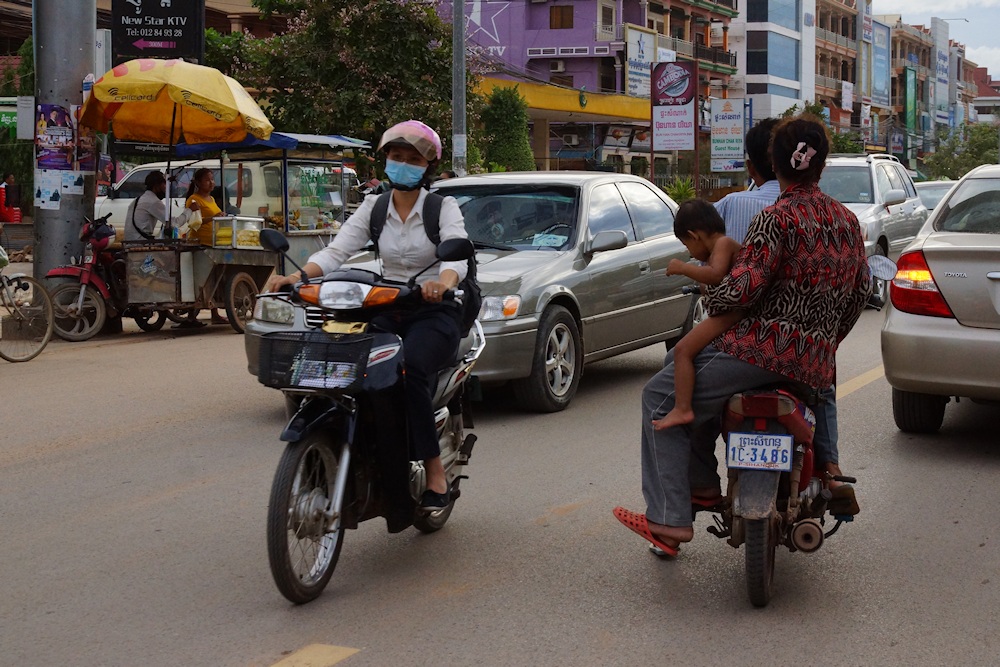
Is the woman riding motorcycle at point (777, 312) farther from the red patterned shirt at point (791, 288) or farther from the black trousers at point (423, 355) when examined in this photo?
the black trousers at point (423, 355)

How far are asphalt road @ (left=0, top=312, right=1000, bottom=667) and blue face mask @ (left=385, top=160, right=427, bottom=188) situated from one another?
1548 mm

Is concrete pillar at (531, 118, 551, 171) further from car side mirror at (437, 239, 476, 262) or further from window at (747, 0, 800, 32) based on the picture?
car side mirror at (437, 239, 476, 262)

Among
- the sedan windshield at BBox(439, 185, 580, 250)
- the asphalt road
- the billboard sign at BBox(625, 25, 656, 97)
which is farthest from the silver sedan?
the billboard sign at BBox(625, 25, 656, 97)

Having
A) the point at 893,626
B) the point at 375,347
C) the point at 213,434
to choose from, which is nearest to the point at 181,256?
the point at 213,434

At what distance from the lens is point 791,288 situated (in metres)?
4.65

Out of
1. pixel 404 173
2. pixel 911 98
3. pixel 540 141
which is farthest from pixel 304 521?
pixel 911 98

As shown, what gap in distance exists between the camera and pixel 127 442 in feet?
26.6

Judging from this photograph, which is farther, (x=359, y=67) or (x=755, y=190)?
(x=359, y=67)

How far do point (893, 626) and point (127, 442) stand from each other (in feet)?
16.8

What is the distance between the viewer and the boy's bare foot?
4742 millimetres

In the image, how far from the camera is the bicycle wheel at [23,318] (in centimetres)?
1182

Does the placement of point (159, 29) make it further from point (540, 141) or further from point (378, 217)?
point (540, 141)

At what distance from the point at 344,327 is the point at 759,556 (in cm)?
169

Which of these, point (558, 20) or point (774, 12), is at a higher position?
point (774, 12)
